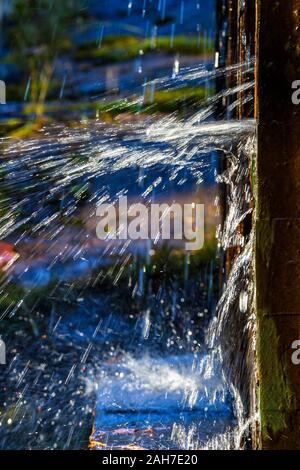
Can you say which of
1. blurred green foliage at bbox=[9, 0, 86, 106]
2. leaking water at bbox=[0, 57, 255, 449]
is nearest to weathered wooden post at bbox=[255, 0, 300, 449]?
leaking water at bbox=[0, 57, 255, 449]

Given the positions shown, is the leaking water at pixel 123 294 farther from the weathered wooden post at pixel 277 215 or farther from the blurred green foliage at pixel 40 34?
the blurred green foliage at pixel 40 34

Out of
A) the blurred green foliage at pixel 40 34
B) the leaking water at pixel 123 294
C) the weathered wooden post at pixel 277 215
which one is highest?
the blurred green foliage at pixel 40 34

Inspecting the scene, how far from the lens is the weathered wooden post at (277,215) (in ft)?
8.68

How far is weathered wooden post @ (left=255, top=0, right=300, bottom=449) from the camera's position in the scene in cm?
265

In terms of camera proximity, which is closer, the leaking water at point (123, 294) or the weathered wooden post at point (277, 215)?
the weathered wooden post at point (277, 215)

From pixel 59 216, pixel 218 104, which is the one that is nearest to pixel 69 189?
pixel 59 216

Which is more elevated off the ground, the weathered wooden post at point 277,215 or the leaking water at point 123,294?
the weathered wooden post at point 277,215

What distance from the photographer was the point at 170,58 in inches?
333

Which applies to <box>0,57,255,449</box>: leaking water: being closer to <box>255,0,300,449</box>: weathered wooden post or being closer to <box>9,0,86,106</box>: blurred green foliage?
<box>255,0,300,449</box>: weathered wooden post

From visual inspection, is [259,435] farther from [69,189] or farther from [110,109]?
[110,109]

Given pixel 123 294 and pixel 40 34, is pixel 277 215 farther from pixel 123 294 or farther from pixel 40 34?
pixel 40 34

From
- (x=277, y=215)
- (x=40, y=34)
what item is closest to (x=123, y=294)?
(x=40, y=34)

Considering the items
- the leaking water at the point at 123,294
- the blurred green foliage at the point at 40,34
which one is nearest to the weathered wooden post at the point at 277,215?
the leaking water at the point at 123,294

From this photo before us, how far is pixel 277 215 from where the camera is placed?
106 inches
